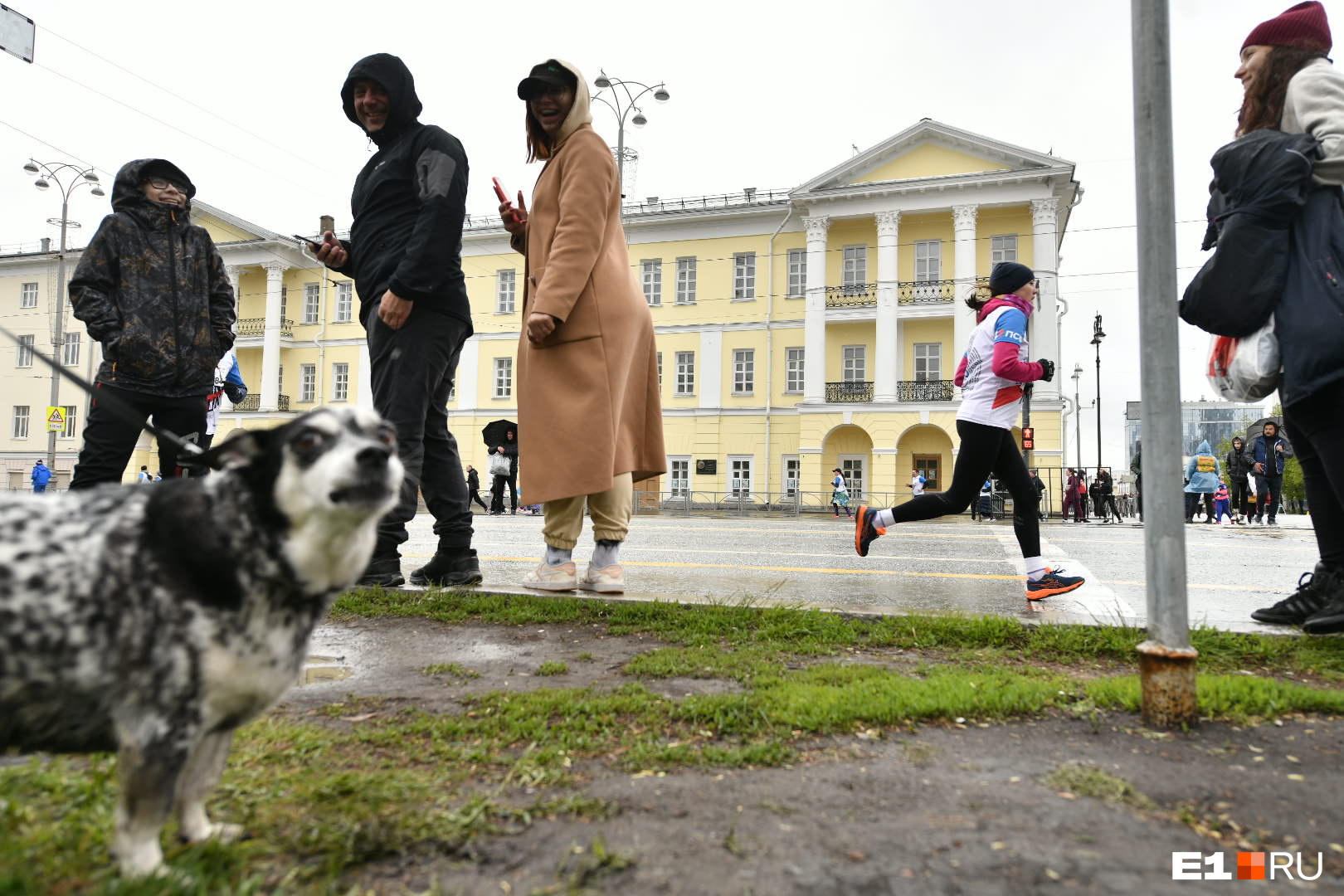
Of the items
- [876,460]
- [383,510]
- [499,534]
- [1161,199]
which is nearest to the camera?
[383,510]

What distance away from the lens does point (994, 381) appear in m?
4.81

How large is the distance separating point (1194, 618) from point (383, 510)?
13.1 feet

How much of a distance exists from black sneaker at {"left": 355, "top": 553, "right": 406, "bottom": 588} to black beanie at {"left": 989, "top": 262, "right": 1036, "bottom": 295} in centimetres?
392

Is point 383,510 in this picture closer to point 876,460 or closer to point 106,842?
point 106,842

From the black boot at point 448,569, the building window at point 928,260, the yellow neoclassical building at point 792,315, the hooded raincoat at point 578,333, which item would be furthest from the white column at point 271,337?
the hooded raincoat at point 578,333

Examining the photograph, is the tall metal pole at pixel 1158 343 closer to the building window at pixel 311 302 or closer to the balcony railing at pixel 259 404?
the balcony railing at pixel 259 404

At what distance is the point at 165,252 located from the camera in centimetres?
443

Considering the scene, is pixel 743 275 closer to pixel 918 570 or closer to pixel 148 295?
pixel 918 570

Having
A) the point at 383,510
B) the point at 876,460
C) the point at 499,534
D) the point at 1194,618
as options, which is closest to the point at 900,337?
the point at 876,460

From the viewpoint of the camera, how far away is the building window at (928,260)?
3466 centimetres

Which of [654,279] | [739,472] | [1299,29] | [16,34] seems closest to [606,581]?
[1299,29]

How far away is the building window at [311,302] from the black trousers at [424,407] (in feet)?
146

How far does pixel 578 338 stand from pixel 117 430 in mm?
2356

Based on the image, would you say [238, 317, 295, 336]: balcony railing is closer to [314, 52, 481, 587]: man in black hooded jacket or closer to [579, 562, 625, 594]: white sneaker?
[314, 52, 481, 587]: man in black hooded jacket
